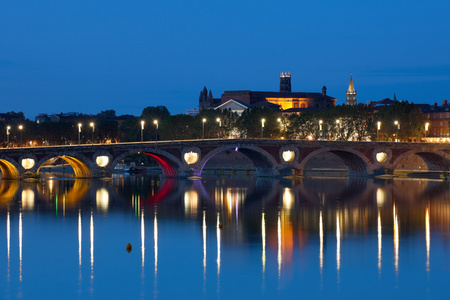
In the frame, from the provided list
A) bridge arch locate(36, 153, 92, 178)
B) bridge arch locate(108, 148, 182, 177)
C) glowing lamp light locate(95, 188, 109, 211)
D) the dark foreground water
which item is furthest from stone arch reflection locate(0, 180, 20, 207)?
bridge arch locate(108, 148, 182, 177)

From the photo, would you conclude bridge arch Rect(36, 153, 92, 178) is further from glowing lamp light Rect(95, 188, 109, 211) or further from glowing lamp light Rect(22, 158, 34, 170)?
glowing lamp light Rect(95, 188, 109, 211)

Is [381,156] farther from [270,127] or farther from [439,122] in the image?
[439,122]

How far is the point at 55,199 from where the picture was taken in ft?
227

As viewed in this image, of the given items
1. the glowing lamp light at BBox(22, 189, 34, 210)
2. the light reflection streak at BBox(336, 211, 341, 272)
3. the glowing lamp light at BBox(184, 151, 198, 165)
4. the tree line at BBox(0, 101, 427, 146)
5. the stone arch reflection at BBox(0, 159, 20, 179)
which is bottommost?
the light reflection streak at BBox(336, 211, 341, 272)

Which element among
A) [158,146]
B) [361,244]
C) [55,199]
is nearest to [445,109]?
[158,146]

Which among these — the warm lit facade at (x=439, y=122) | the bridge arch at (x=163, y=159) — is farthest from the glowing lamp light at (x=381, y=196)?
the warm lit facade at (x=439, y=122)

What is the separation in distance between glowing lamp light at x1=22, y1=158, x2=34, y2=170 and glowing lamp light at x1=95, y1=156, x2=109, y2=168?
8.16 metres

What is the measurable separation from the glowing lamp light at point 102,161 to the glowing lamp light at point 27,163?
8.16 meters

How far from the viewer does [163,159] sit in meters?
101

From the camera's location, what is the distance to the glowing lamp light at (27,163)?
87.8 meters

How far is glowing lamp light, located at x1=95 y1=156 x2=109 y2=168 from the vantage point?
304ft

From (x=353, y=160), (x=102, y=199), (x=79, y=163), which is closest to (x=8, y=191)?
(x=102, y=199)

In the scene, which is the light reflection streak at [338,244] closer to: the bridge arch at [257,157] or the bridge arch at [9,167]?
the bridge arch at [257,157]

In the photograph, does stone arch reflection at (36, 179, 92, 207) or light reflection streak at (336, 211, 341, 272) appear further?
stone arch reflection at (36, 179, 92, 207)
